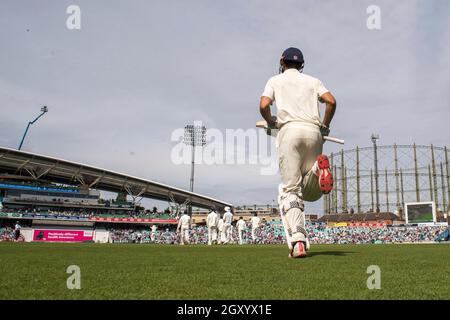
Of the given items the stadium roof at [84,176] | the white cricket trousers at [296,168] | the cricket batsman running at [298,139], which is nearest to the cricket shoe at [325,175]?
the cricket batsman running at [298,139]

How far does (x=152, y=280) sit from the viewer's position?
108 inches

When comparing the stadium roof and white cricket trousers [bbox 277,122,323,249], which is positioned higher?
the stadium roof

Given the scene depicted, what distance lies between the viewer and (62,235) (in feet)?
148

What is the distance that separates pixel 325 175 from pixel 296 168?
1.43ft

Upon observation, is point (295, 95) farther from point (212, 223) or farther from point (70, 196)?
point (70, 196)

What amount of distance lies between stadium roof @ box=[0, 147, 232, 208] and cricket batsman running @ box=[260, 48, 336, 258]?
52.7 metres

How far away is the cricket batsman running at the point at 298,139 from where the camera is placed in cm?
464

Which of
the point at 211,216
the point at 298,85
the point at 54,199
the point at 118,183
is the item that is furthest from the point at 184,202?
the point at 298,85

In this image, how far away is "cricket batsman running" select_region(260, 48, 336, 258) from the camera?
4.64m

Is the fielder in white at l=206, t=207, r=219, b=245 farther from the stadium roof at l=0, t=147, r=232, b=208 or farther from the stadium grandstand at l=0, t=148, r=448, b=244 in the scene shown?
the stadium roof at l=0, t=147, r=232, b=208

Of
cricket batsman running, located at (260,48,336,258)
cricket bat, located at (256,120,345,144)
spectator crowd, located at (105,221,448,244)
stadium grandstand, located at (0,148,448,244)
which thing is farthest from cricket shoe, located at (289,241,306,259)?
stadium grandstand, located at (0,148,448,244)

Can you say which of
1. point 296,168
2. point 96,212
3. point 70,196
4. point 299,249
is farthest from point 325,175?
point 70,196

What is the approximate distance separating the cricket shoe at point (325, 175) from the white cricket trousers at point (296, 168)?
0.30 metres
